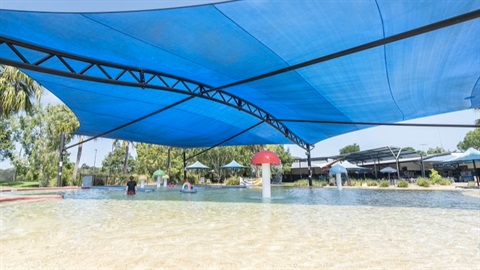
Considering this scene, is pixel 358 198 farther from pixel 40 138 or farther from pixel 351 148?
pixel 351 148

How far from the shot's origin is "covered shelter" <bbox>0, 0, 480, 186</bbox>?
4.18 metres

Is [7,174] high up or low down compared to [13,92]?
down

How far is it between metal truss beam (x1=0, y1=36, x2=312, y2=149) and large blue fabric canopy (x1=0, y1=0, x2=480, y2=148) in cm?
3

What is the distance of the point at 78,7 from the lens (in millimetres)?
3906

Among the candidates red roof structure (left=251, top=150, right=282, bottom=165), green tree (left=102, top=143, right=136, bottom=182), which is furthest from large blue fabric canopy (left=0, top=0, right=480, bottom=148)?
green tree (left=102, top=143, right=136, bottom=182)

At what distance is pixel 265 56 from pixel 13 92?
49.2 feet

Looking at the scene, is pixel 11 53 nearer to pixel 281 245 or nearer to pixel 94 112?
pixel 94 112

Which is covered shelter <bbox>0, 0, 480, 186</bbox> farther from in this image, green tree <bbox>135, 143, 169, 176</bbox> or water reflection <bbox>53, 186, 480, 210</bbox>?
green tree <bbox>135, 143, 169, 176</bbox>

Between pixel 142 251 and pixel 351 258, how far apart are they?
2.25 metres

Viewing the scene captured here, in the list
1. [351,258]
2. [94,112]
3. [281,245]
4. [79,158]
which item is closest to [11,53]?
[94,112]

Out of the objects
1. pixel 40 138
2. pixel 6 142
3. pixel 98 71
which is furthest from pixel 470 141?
pixel 6 142

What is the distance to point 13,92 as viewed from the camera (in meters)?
13.7

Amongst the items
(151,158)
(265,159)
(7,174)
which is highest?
(151,158)

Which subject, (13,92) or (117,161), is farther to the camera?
(117,161)
